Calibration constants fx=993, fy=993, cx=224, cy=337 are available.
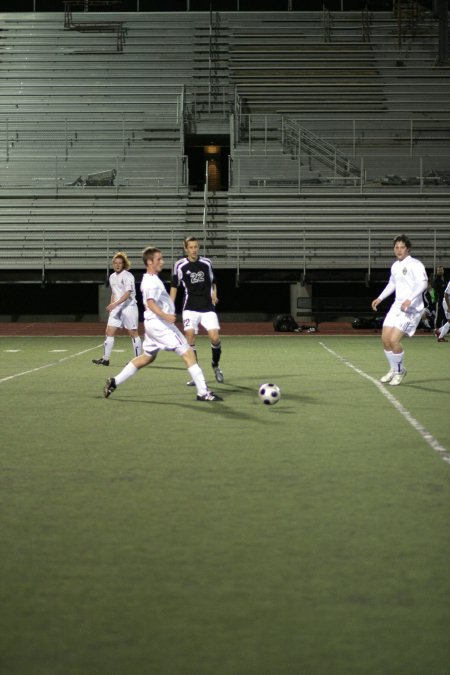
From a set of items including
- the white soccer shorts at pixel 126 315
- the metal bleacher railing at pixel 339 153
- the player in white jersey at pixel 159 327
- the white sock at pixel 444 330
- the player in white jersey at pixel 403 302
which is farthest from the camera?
the metal bleacher railing at pixel 339 153

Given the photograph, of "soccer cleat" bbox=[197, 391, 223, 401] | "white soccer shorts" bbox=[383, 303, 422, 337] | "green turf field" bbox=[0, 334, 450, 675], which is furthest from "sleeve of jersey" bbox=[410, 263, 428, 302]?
"soccer cleat" bbox=[197, 391, 223, 401]

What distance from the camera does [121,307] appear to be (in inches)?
707

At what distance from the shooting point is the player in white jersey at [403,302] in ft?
44.7

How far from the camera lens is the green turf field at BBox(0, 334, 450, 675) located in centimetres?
389

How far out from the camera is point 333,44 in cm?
3825

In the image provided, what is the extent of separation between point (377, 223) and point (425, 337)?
6.62 meters

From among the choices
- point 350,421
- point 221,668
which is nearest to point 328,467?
point 350,421

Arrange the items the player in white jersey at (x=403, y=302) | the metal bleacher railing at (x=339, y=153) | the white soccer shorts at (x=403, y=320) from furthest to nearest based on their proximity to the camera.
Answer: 1. the metal bleacher railing at (x=339, y=153)
2. the white soccer shorts at (x=403, y=320)
3. the player in white jersey at (x=403, y=302)

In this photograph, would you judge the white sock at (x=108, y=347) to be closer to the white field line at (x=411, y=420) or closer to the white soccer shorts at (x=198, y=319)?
the white soccer shorts at (x=198, y=319)

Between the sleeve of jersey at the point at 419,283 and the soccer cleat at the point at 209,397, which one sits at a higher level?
the sleeve of jersey at the point at 419,283

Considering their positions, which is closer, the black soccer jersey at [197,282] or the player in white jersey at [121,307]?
the black soccer jersey at [197,282]

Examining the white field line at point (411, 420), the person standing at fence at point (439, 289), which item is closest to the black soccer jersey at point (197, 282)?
the white field line at point (411, 420)

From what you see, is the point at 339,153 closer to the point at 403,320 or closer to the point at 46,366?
the point at 46,366

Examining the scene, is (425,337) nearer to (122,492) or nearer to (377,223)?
(377,223)
